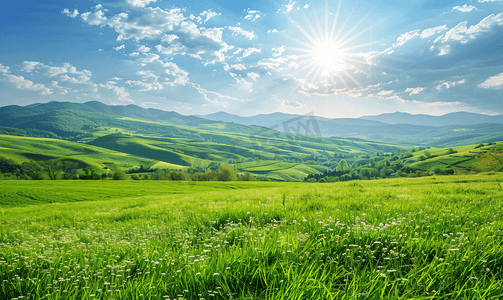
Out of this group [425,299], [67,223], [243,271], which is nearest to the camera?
[425,299]

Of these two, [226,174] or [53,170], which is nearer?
[226,174]

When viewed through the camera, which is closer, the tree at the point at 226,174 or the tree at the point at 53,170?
the tree at the point at 226,174

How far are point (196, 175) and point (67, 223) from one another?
347 ft

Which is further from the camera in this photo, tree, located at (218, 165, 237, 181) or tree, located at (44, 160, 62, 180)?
tree, located at (44, 160, 62, 180)

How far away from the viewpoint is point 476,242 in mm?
3459

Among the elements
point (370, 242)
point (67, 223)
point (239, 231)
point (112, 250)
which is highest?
point (370, 242)

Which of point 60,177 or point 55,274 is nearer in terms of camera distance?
point 55,274

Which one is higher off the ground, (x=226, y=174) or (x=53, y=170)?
(x=226, y=174)

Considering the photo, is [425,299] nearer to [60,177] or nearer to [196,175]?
[196,175]

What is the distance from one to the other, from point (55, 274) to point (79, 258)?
0.91 m

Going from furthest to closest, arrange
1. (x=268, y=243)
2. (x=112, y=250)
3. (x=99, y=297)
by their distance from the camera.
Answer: (x=112, y=250) < (x=268, y=243) < (x=99, y=297)

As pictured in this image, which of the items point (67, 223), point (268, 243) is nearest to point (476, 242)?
point (268, 243)

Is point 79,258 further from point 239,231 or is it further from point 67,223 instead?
point 67,223

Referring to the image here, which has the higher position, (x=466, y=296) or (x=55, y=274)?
(x=466, y=296)
